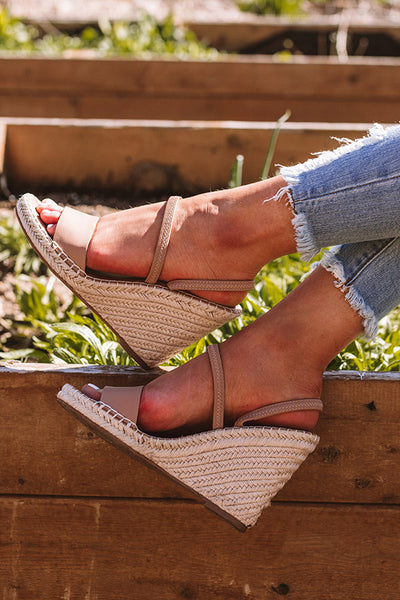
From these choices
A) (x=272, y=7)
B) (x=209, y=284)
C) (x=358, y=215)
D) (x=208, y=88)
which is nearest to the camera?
(x=358, y=215)

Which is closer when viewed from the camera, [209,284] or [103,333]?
[209,284]

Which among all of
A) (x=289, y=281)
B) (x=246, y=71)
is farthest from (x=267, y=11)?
(x=289, y=281)

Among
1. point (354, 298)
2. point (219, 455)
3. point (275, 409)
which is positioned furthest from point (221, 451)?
point (354, 298)

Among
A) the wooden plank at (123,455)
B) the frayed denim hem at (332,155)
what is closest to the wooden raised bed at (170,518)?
the wooden plank at (123,455)

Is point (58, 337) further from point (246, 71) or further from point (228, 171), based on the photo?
point (246, 71)

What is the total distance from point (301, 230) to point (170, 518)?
0.58 metres

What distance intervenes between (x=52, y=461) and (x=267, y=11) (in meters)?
5.91

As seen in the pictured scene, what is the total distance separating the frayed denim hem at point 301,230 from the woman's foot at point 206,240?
0.09 ft

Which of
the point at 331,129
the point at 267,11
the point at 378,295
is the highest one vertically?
the point at 378,295

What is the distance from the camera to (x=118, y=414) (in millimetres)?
1103

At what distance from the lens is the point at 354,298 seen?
1.12 meters

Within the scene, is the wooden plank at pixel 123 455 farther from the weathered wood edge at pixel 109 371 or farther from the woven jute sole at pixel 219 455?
the woven jute sole at pixel 219 455

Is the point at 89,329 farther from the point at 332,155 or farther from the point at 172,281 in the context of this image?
the point at 332,155

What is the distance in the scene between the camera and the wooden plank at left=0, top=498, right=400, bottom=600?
1.25m
